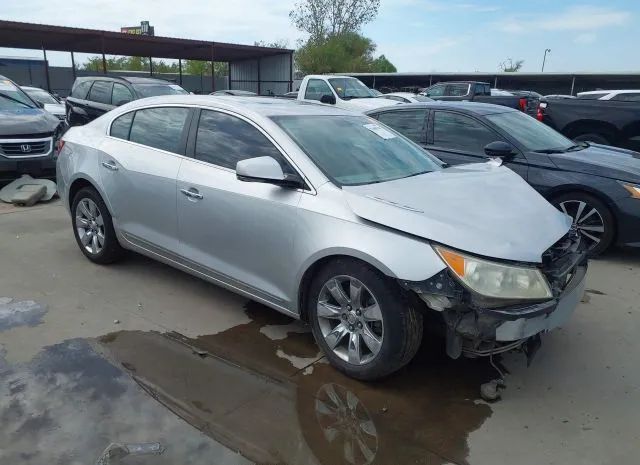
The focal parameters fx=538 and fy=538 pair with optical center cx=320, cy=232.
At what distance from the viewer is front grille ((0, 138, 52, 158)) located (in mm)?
7684

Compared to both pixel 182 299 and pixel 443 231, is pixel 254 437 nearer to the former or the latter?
pixel 443 231

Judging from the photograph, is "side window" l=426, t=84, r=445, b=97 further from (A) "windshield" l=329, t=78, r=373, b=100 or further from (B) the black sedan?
(B) the black sedan

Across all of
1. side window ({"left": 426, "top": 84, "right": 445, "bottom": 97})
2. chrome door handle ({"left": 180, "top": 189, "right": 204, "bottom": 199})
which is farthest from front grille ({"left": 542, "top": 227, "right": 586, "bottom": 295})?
side window ({"left": 426, "top": 84, "right": 445, "bottom": 97})

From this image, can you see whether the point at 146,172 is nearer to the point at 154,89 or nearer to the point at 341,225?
the point at 341,225

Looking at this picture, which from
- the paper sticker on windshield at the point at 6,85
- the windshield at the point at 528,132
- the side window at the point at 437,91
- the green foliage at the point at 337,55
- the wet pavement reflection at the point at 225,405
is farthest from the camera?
the green foliage at the point at 337,55

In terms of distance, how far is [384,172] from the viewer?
3680mm

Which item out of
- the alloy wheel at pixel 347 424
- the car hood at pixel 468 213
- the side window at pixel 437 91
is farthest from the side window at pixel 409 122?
the side window at pixel 437 91

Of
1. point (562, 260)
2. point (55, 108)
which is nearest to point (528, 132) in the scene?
point (562, 260)

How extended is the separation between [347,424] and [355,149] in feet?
6.13

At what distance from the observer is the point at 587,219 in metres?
5.53

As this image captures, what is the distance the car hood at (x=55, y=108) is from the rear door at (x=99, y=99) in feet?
7.97

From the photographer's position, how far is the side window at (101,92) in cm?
1279

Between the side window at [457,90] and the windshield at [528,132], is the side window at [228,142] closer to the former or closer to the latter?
the windshield at [528,132]

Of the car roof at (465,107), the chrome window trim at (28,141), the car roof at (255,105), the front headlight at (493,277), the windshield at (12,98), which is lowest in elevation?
the chrome window trim at (28,141)
